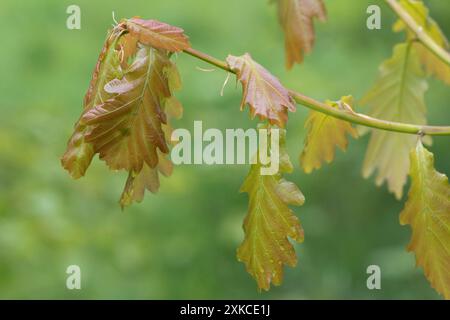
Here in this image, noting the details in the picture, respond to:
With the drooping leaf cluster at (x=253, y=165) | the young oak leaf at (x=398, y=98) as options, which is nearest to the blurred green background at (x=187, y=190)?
the young oak leaf at (x=398, y=98)

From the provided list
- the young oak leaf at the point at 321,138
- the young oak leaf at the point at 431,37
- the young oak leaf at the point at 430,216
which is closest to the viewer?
the young oak leaf at the point at 430,216

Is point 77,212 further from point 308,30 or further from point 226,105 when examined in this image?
point 308,30

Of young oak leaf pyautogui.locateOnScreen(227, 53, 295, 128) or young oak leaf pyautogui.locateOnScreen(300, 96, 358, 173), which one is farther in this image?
young oak leaf pyautogui.locateOnScreen(300, 96, 358, 173)

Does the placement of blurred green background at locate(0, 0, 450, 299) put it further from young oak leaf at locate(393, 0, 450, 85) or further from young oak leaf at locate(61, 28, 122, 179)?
young oak leaf at locate(61, 28, 122, 179)

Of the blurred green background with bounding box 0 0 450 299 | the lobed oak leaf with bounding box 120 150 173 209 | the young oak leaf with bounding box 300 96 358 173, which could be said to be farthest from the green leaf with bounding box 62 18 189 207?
the blurred green background with bounding box 0 0 450 299

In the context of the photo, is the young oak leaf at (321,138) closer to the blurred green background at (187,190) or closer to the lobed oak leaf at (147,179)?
the lobed oak leaf at (147,179)
